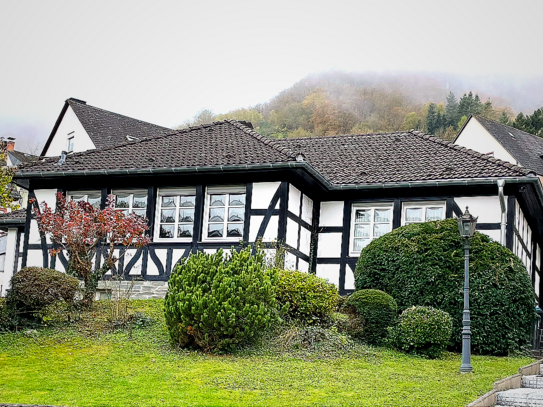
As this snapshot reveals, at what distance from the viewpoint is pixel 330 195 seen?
71.7ft

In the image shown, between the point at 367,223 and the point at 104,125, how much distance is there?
15.3 metres

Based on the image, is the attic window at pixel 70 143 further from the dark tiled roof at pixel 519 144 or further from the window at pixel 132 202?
the dark tiled roof at pixel 519 144

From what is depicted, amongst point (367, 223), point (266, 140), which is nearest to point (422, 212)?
point (367, 223)

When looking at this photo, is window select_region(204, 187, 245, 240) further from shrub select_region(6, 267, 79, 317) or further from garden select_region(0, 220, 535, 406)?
shrub select_region(6, 267, 79, 317)

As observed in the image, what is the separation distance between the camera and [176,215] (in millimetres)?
21047

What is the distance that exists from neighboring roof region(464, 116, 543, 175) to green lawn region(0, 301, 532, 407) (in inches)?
1011

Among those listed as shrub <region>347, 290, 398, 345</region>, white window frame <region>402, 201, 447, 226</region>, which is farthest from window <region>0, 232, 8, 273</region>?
shrub <region>347, 290, 398, 345</region>

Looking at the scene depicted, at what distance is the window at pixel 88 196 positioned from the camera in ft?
72.2

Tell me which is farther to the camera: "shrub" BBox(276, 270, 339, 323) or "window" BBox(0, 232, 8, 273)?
"window" BBox(0, 232, 8, 273)

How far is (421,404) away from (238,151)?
1133 centimetres

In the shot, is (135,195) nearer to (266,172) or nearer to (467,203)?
(266,172)

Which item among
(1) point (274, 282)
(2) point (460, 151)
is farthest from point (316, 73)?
(1) point (274, 282)

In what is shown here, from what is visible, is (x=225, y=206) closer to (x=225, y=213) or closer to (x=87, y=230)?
(x=225, y=213)

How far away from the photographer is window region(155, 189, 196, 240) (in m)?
20.9
